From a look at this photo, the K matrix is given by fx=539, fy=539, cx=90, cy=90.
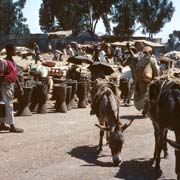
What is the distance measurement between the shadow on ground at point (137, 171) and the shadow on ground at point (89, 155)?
1.10 ft

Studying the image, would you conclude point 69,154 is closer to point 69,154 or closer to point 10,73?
point 69,154

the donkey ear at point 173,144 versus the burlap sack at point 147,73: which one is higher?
the burlap sack at point 147,73

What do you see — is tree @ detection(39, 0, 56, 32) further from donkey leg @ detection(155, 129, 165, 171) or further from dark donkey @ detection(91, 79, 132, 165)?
donkey leg @ detection(155, 129, 165, 171)

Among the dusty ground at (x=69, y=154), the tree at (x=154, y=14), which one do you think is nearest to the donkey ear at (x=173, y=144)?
the dusty ground at (x=69, y=154)

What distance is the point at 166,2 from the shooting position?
82875 millimetres

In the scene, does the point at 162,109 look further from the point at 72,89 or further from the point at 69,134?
the point at 72,89

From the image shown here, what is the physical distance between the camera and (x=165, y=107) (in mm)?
8156

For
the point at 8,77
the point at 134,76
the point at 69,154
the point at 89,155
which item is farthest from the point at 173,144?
the point at 134,76

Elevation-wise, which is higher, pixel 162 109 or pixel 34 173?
pixel 162 109

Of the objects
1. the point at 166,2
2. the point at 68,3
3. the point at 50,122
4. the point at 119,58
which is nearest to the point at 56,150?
the point at 50,122

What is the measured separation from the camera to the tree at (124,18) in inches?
2950

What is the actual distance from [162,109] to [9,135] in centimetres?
479

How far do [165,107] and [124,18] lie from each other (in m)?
68.2

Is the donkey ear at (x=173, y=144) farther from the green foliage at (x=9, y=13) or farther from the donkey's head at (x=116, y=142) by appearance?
the green foliage at (x=9, y=13)
